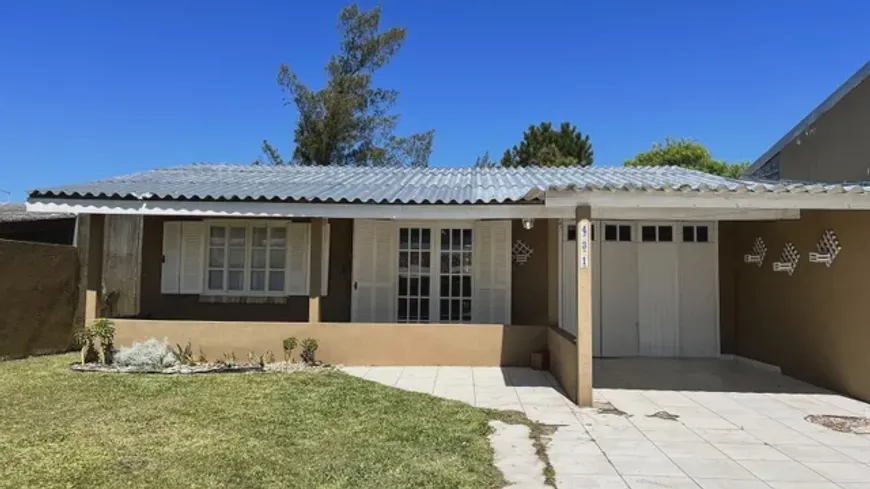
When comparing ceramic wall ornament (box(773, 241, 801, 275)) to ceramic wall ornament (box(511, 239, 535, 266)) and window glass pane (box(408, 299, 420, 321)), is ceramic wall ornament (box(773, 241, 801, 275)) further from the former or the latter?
window glass pane (box(408, 299, 420, 321))

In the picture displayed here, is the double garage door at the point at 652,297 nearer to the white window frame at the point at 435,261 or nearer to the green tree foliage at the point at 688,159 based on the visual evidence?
the white window frame at the point at 435,261

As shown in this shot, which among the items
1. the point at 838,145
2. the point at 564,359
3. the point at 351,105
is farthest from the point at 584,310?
the point at 351,105

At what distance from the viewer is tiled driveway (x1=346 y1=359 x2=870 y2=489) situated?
4895mm

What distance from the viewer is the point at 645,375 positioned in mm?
9312

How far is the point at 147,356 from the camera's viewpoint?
9.19m

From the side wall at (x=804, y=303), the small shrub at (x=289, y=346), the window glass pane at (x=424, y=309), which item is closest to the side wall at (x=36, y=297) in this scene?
the small shrub at (x=289, y=346)

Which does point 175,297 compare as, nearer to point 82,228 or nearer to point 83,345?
point 83,345

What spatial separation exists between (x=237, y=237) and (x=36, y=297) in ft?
11.2

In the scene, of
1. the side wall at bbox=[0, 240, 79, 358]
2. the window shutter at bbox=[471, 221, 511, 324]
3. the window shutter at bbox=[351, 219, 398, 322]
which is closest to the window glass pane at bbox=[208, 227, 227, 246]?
the side wall at bbox=[0, 240, 79, 358]

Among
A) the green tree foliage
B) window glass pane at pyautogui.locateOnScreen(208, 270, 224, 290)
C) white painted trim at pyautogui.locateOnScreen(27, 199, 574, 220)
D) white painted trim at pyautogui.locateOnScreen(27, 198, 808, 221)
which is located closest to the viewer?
white painted trim at pyautogui.locateOnScreen(27, 198, 808, 221)

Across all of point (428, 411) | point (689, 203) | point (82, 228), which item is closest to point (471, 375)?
point (428, 411)

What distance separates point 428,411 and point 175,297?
264 inches

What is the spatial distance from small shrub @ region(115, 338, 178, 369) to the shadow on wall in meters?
6.67

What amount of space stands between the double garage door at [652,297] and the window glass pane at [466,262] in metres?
1.78
